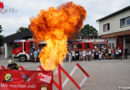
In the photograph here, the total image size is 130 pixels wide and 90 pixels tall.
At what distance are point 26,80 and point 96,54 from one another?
1629 centimetres

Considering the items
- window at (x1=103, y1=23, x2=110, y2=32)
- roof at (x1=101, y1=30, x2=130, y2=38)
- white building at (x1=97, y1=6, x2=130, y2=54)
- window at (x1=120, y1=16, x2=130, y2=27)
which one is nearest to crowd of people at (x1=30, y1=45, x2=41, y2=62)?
roof at (x1=101, y1=30, x2=130, y2=38)

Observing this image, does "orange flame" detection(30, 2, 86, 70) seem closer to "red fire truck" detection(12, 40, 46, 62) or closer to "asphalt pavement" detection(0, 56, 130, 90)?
"asphalt pavement" detection(0, 56, 130, 90)

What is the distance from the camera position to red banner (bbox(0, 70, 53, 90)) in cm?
464

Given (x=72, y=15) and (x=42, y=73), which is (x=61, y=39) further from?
(x=42, y=73)

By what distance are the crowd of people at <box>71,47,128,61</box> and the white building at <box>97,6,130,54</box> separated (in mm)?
4449

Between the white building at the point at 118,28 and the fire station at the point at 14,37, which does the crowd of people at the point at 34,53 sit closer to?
the fire station at the point at 14,37

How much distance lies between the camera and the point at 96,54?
787 inches

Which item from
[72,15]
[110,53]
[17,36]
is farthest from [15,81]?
[17,36]

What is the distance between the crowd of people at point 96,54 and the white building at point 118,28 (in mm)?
4449

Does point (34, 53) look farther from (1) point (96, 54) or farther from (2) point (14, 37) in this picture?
(2) point (14, 37)

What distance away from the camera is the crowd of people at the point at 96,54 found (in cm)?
1948

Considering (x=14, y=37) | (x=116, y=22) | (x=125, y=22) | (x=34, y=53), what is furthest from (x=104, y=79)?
(x=14, y=37)

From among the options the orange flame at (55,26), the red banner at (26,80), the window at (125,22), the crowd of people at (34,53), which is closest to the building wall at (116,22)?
the window at (125,22)

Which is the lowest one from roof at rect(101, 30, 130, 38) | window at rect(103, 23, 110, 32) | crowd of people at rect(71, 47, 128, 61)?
crowd of people at rect(71, 47, 128, 61)
